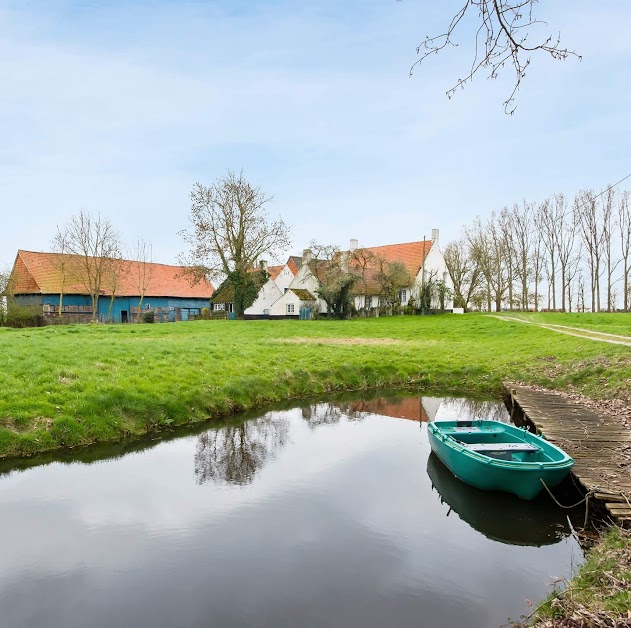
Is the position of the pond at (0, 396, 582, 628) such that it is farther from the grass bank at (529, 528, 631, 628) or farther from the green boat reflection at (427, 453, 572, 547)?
the grass bank at (529, 528, 631, 628)

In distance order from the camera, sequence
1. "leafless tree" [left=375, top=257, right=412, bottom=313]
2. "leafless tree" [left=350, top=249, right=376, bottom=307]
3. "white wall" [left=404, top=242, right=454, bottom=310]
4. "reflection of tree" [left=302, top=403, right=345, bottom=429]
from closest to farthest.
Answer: "reflection of tree" [left=302, top=403, right=345, bottom=429] → "leafless tree" [left=375, top=257, right=412, bottom=313] → "leafless tree" [left=350, top=249, right=376, bottom=307] → "white wall" [left=404, top=242, right=454, bottom=310]

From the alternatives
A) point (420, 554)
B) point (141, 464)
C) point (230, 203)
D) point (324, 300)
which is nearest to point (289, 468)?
point (141, 464)

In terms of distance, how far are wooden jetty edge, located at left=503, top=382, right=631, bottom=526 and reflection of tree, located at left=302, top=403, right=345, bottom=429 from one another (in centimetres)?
A: 530

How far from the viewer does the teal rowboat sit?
8344 mm

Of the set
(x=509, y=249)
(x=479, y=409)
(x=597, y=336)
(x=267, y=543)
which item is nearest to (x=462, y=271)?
(x=509, y=249)

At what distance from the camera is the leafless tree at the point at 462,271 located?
6019 centimetres

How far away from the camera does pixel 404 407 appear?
57.9ft

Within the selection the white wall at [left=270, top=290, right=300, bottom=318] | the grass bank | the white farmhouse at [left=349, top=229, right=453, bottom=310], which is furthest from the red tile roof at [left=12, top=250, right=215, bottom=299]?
the grass bank

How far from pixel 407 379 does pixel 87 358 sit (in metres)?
12.0

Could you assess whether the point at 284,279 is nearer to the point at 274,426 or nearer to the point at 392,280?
the point at 392,280

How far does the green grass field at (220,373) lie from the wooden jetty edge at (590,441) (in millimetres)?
2073

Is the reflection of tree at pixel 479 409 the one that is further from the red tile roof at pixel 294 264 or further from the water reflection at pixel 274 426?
the red tile roof at pixel 294 264

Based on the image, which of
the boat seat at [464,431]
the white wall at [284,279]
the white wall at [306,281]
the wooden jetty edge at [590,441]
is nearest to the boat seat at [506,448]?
the wooden jetty edge at [590,441]

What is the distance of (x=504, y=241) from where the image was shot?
190ft
